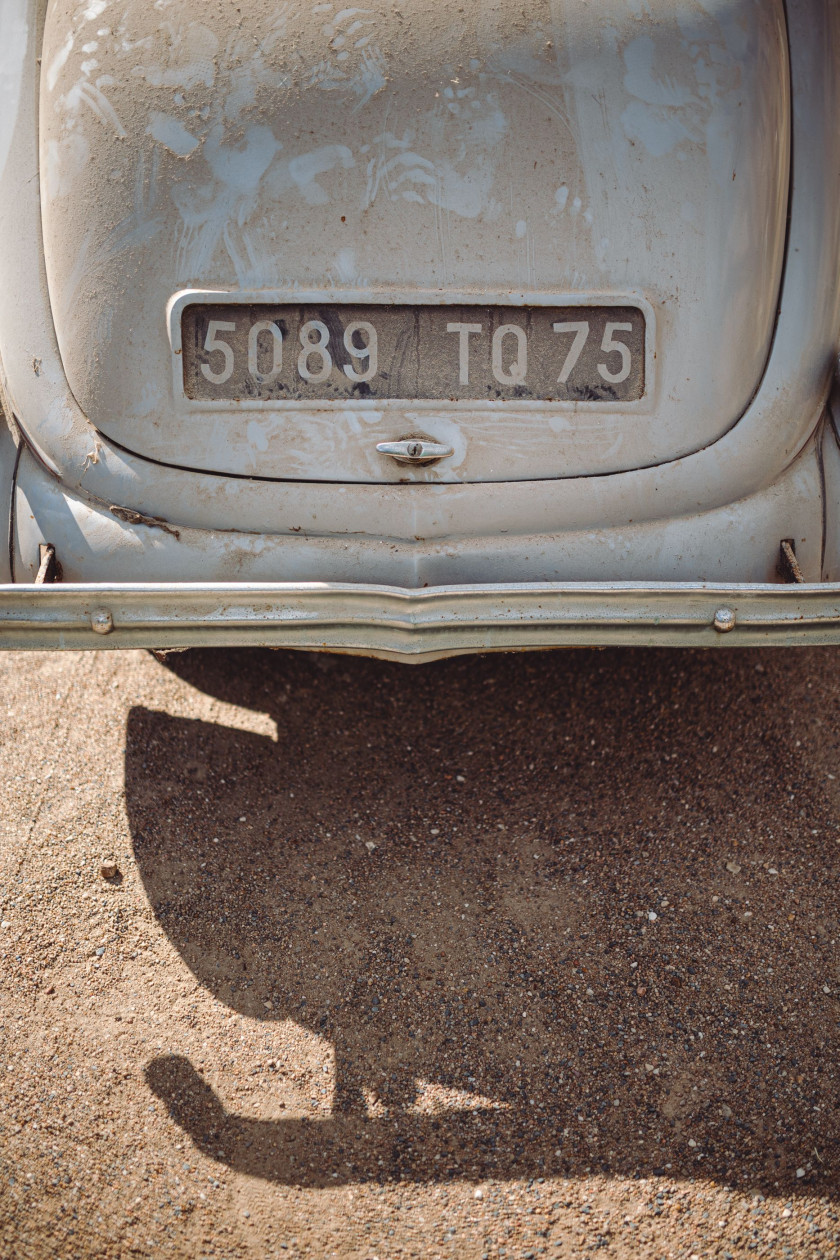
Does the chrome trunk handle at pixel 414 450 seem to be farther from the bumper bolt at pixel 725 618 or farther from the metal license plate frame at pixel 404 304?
the bumper bolt at pixel 725 618

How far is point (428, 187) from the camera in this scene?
216 cm

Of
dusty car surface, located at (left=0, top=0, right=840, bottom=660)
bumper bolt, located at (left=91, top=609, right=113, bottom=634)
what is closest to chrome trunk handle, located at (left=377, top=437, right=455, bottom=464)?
dusty car surface, located at (left=0, top=0, right=840, bottom=660)

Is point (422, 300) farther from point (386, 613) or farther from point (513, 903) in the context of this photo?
point (513, 903)

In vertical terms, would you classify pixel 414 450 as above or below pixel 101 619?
above

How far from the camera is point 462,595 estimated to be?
2023 mm

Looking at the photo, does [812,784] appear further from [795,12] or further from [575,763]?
[795,12]

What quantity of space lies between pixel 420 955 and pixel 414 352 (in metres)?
1.56

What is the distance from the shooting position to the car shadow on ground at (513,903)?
2.16 metres

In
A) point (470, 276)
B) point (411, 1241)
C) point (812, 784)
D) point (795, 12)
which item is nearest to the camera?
point (411, 1241)

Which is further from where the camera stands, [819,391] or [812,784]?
[812,784]

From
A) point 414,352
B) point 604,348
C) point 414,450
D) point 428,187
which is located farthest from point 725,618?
point 428,187

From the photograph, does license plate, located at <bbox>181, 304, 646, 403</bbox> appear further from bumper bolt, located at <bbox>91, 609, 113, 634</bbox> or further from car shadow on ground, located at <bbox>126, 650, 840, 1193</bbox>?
car shadow on ground, located at <bbox>126, 650, 840, 1193</bbox>

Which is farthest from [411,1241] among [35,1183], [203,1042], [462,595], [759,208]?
[759,208]

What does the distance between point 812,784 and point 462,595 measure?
1539 millimetres
